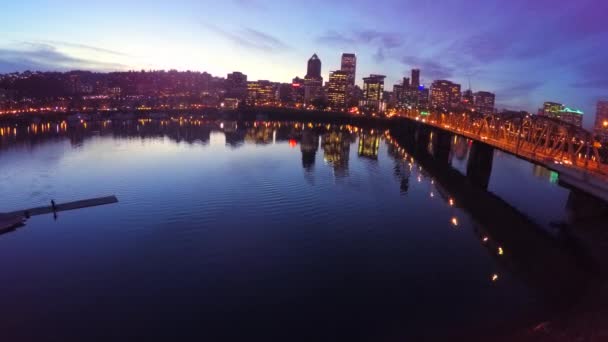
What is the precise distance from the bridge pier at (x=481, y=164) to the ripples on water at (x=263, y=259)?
2336 millimetres

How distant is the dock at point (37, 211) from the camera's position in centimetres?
2884

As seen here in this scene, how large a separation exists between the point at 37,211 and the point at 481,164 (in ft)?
165

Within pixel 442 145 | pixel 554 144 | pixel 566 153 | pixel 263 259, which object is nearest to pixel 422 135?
pixel 442 145

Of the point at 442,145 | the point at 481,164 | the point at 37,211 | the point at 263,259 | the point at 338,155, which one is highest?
the point at 442,145

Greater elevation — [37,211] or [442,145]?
[442,145]

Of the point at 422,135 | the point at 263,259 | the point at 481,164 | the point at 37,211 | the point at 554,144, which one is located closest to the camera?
the point at 263,259

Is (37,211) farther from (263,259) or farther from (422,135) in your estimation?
(422,135)

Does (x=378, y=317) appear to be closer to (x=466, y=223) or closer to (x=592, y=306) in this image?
(x=592, y=306)

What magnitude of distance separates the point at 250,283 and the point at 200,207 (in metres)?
16.1

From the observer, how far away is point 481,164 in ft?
165

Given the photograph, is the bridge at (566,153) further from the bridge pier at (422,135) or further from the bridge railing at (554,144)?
the bridge pier at (422,135)

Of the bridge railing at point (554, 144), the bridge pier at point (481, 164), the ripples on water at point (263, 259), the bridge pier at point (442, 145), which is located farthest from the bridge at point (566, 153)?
the bridge pier at point (442, 145)

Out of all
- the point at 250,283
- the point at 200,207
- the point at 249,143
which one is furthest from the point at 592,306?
the point at 249,143

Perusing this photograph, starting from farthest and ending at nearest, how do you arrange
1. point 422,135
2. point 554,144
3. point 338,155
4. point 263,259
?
point 422,135 → point 338,155 → point 554,144 → point 263,259
